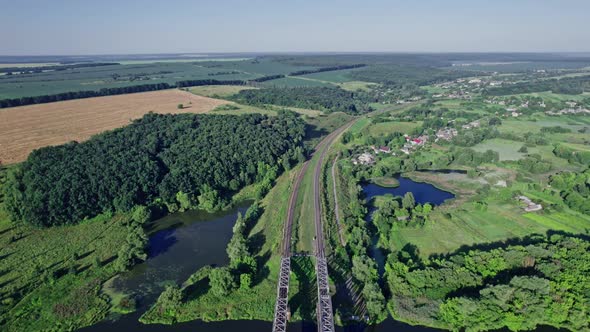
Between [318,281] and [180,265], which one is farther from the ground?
[318,281]

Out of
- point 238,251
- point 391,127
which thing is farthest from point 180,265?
point 391,127

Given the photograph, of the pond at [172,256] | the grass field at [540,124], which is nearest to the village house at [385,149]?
the grass field at [540,124]

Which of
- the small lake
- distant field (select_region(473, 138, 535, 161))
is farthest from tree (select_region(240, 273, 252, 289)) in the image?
Result: distant field (select_region(473, 138, 535, 161))

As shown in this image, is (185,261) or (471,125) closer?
(185,261)

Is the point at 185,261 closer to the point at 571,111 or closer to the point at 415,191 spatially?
the point at 415,191

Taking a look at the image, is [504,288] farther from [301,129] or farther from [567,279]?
[301,129]

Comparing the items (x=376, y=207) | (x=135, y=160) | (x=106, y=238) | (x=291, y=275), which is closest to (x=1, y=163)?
(x=135, y=160)
